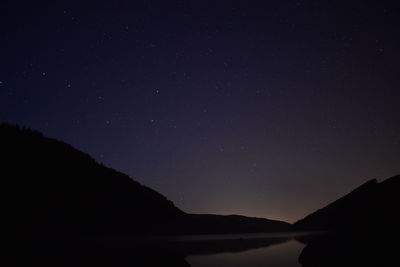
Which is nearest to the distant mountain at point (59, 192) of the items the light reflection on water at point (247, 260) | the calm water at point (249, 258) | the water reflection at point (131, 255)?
the water reflection at point (131, 255)

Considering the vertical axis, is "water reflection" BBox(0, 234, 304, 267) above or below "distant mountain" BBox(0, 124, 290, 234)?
below

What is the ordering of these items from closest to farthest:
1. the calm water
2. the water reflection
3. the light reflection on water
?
the water reflection → the light reflection on water → the calm water

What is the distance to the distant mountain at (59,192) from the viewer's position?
72.4m

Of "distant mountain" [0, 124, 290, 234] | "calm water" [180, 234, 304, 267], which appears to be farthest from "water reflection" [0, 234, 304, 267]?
"distant mountain" [0, 124, 290, 234]

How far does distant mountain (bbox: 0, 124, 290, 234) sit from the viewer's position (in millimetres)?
72438

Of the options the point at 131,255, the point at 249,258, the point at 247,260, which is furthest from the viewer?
the point at 249,258

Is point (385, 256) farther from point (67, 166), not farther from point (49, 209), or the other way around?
point (67, 166)

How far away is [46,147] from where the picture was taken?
106 m

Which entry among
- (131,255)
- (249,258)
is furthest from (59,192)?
(249,258)

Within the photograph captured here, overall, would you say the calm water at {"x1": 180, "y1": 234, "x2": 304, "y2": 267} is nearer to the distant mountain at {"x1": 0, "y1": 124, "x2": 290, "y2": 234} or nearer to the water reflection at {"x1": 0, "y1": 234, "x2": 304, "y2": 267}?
the water reflection at {"x1": 0, "y1": 234, "x2": 304, "y2": 267}

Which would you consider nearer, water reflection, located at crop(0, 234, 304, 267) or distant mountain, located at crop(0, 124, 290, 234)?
water reflection, located at crop(0, 234, 304, 267)

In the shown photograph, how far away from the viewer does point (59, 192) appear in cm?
8981

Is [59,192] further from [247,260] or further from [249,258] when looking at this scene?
[247,260]

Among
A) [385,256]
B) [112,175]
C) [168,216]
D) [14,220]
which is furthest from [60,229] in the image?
[168,216]
